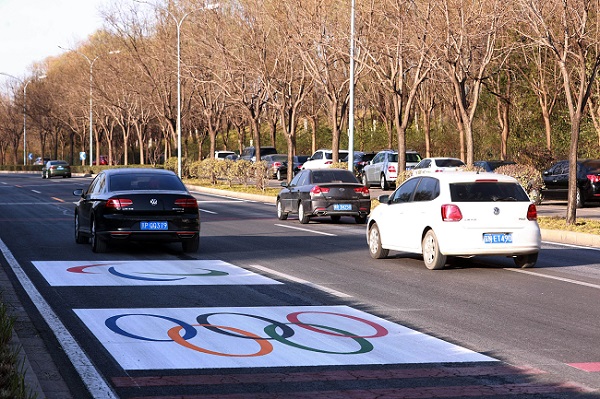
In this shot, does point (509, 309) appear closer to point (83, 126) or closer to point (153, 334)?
point (153, 334)

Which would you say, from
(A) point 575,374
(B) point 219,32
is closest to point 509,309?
(A) point 575,374

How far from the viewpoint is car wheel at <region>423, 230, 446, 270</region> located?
1520cm

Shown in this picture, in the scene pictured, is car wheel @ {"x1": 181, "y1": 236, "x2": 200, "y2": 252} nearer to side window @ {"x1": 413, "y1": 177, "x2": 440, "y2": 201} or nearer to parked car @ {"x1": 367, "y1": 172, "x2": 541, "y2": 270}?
parked car @ {"x1": 367, "y1": 172, "x2": 541, "y2": 270}

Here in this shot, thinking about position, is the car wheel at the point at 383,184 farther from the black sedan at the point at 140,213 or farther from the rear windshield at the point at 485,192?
the rear windshield at the point at 485,192

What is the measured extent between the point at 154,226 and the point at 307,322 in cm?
774

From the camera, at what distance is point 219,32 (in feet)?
159

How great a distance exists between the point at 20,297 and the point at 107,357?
12.7ft

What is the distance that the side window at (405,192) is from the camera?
1662 cm

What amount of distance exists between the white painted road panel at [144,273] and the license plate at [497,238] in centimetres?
346

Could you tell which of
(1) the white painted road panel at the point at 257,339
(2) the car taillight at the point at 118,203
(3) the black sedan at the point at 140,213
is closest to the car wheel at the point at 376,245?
(3) the black sedan at the point at 140,213

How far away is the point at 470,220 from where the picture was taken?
599 inches

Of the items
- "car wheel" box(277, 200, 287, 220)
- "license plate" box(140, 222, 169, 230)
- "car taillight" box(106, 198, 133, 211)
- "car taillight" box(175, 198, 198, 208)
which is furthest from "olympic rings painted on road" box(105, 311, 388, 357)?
"car wheel" box(277, 200, 287, 220)

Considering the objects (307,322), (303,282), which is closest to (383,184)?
(303,282)

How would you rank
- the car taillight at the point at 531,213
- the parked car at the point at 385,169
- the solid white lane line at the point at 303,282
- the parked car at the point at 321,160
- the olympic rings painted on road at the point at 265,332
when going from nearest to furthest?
the olympic rings painted on road at the point at 265,332 < the solid white lane line at the point at 303,282 < the car taillight at the point at 531,213 < the parked car at the point at 385,169 < the parked car at the point at 321,160
